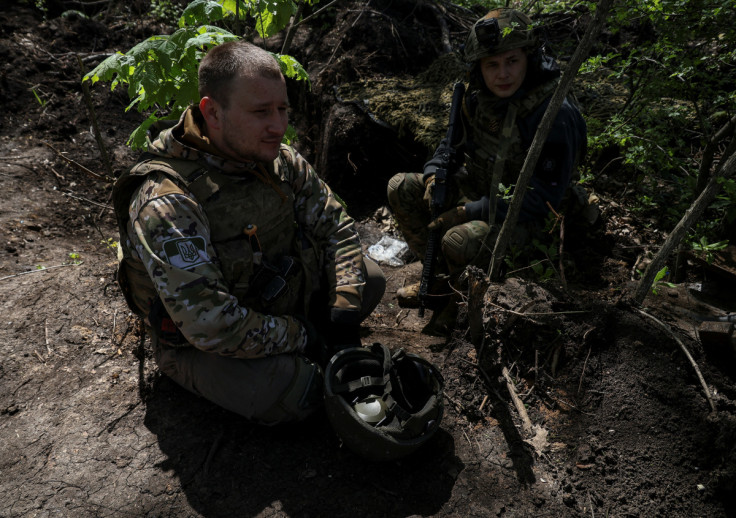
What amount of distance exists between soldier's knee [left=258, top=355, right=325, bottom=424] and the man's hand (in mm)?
1684

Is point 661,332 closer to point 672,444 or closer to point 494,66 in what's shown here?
point 672,444

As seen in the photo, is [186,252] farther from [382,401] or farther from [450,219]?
[450,219]

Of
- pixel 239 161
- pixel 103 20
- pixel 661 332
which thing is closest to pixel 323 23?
pixel 103 20

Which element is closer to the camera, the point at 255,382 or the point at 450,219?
the point at 255,382

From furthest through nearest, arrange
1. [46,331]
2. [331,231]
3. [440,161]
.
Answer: [440,161] → [46,331] → [331,231]

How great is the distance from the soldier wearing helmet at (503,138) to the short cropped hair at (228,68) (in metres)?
1.66

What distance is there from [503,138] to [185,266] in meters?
2.50

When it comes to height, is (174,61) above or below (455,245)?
above

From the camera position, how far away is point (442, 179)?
3.62 metres

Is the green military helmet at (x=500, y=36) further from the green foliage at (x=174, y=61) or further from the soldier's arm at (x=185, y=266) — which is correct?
the soldier's arm at (x=185, y=266)

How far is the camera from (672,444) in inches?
85.0

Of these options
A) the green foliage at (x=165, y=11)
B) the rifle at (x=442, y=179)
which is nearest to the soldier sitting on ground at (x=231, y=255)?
the rifle at (x=442, y=179)

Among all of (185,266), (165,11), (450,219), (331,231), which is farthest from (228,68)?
(165,11)

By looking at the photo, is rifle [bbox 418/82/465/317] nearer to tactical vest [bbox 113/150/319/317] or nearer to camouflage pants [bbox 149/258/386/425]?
tactical vest [bbox 113/150/319/317]
